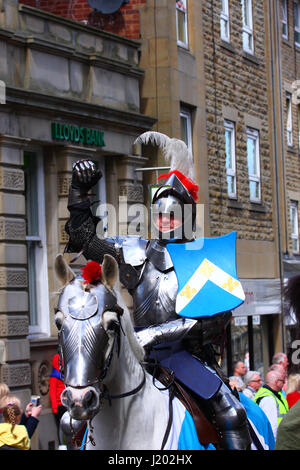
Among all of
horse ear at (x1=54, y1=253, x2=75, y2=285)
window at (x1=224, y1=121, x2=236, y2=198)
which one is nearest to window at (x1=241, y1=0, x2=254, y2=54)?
window at (x1=224, y1=121, x2=236, y2=198)

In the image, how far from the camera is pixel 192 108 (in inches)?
875

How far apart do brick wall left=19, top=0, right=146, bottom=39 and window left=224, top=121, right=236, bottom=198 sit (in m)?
4.58

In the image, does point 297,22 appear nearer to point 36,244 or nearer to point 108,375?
point 36,244

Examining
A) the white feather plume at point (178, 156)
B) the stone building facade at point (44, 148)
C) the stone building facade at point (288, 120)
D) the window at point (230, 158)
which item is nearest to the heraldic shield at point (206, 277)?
the white feather plume at point (178, 156)

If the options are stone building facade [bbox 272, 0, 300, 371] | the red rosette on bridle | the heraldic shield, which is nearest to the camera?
the red rosette on bridle

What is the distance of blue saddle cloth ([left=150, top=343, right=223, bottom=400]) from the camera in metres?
7.01

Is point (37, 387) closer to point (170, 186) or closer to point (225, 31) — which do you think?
point (170, 186)

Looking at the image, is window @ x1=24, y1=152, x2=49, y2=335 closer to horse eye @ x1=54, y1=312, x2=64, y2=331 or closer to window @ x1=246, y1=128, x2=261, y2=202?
window @ x1=246, y1=128, x2=261, y2=202

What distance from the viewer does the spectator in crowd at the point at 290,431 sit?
13.1 ft

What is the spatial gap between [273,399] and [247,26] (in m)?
16.2

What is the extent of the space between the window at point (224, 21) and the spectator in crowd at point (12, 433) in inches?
655

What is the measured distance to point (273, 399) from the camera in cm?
1260
